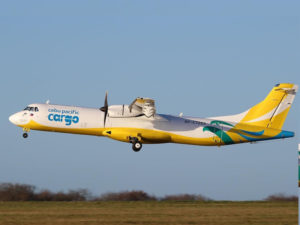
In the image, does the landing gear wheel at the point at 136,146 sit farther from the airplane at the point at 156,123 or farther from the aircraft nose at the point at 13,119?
the aircraft nose at the point at 13,119

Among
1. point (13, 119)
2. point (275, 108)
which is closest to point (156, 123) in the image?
point (275, 108)

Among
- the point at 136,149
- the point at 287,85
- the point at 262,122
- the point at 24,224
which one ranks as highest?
the point at 287,85

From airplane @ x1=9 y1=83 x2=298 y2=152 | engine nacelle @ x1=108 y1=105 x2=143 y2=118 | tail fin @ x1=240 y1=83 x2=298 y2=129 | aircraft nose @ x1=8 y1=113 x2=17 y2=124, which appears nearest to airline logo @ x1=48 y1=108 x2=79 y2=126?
airplane @ x1=9 y1=83 x2=298 y2=152

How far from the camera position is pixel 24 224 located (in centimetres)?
1916

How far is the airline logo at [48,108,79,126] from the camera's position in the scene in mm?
29172

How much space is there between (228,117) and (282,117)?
328 cm

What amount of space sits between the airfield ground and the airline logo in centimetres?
492

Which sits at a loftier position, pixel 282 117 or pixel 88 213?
pixel 282 117

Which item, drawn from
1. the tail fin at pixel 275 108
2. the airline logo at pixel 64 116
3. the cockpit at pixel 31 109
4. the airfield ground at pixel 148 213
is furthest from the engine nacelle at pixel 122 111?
the tail fin at pixel 275 108

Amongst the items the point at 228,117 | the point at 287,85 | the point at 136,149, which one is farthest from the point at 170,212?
the point at 287,85

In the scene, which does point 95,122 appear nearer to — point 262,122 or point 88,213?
point 88,213

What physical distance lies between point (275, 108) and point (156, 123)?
745 cm

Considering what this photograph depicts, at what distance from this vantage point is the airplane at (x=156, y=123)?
2927 cm

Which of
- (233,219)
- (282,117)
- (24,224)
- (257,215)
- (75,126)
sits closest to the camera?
(24,224)
